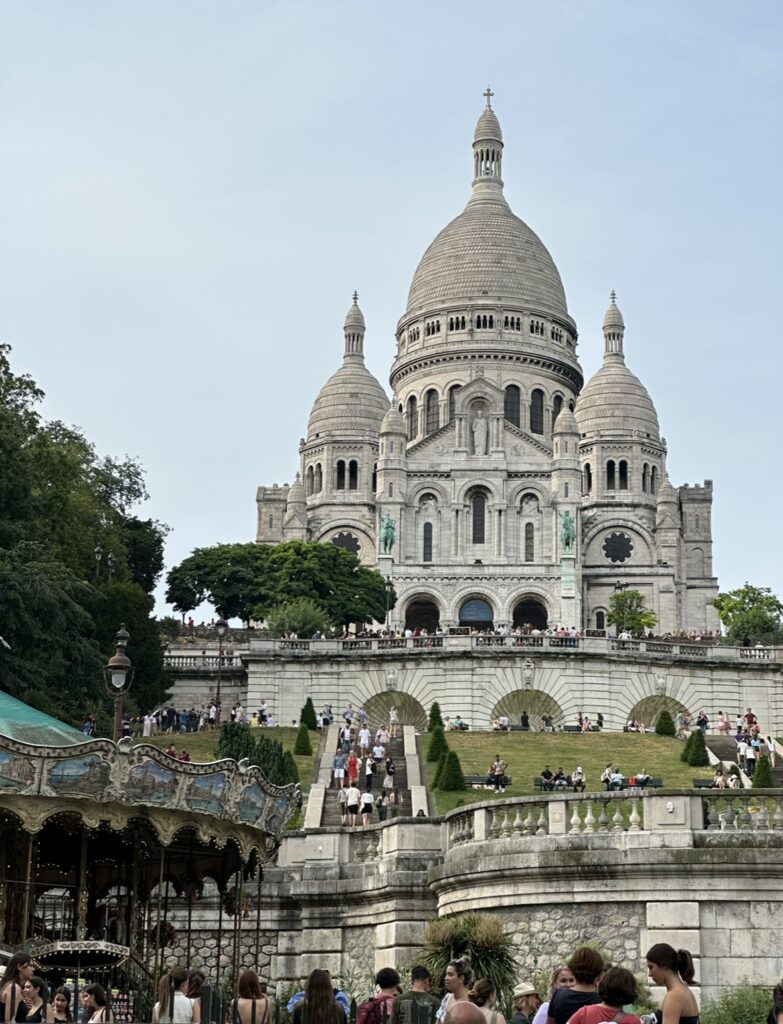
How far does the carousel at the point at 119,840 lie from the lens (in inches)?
852

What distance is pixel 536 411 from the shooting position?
387 feet

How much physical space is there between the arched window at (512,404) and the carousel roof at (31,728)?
3658 inches

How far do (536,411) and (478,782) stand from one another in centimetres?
7627

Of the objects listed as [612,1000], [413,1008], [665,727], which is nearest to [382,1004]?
[413,1008]

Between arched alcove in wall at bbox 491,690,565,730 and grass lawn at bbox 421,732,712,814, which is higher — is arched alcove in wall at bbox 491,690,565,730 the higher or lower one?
the higher one

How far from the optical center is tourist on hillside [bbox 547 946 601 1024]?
45.1ft

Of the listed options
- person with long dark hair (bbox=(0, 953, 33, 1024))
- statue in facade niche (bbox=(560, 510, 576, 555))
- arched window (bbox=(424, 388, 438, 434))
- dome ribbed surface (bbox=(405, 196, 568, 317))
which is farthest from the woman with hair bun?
dome ribbed surface (bbox=(405, 196, 568, 317))

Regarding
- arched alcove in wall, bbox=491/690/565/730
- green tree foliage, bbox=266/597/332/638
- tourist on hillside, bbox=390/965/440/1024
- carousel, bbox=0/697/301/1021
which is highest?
green tree foliage, bbox=266/597/332/638

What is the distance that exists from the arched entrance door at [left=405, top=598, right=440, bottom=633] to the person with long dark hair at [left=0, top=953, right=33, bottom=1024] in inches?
3354

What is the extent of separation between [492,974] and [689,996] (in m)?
10.9

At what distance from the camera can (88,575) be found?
6297 centimetres

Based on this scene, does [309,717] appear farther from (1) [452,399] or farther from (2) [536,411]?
(2) [536,411]

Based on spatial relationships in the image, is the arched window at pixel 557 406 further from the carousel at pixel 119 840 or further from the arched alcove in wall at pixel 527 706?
the carousel at pixel 119 840

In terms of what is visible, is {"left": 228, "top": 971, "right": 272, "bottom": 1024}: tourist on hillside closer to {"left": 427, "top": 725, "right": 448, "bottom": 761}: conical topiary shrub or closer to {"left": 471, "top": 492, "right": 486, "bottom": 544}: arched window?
{"left": 427, "top": 725, "right": 448, "bottom": 761}: conical topiary shrub
